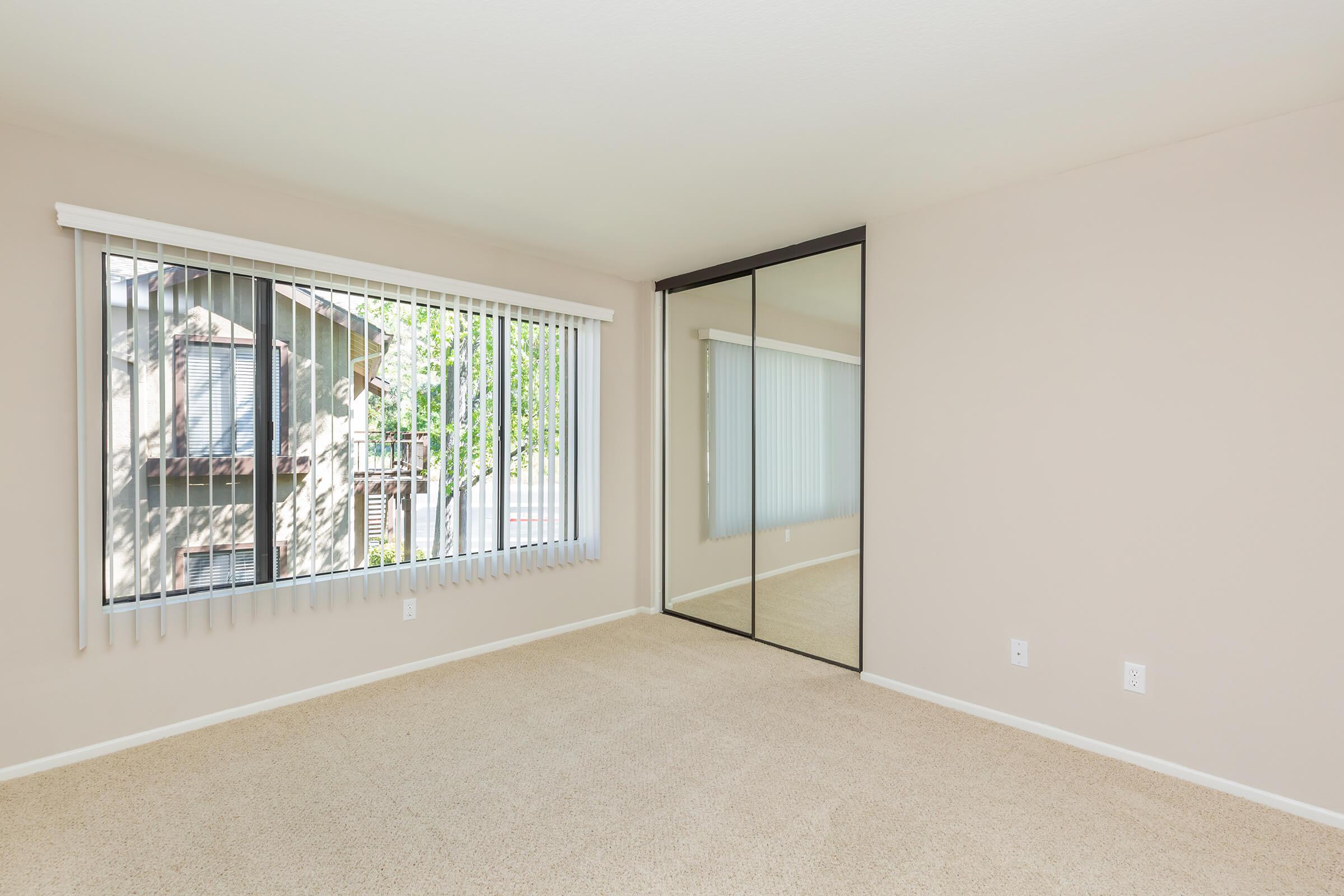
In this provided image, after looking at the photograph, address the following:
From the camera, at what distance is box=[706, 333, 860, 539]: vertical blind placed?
3598 millimetres

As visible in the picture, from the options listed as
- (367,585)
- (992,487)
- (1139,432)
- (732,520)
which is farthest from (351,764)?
(1139,432)

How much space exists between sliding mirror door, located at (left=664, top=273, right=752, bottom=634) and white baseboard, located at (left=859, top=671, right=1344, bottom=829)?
4.02 feet

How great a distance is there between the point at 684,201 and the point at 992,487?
2.01 meters

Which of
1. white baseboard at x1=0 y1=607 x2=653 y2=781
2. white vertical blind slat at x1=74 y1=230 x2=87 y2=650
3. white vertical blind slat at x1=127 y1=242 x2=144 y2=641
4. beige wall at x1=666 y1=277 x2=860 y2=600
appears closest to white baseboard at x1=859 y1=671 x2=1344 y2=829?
beige wall at x1=666 y1=277 x2=860 y2=600

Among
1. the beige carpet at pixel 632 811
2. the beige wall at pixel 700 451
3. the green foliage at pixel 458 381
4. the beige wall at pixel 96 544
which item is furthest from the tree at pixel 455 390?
the beige carpet at pixel 632 811

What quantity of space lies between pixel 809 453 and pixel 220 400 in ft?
9.80

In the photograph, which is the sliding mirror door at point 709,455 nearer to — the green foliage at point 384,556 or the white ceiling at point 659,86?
the white ceiling at point 659,86

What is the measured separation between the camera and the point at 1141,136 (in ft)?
7.95

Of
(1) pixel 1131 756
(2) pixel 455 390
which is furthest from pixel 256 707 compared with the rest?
(1) pixel 1131 756

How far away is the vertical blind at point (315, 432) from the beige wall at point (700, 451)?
2.44 ft

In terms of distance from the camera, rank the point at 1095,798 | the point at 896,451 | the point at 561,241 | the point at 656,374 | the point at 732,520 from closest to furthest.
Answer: the point at 1095,798, the point at 896,451, the point at 561,241, the point at 732,520, the point at 656,374

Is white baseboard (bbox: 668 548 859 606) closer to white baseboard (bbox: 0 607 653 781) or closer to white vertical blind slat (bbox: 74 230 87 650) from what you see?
white baseboard (bbox: 0 607 653 781)

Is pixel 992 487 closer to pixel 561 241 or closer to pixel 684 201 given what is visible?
pixel 684 201

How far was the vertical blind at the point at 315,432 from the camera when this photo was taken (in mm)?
2660
